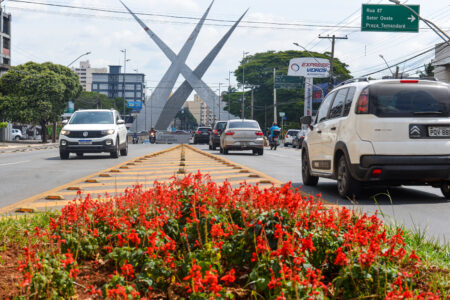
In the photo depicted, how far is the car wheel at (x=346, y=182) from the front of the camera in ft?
25.1

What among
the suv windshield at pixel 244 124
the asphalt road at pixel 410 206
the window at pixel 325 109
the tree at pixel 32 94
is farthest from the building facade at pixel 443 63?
the tree at pixel 32 94

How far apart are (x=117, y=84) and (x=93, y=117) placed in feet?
548

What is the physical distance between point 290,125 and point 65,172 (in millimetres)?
60928

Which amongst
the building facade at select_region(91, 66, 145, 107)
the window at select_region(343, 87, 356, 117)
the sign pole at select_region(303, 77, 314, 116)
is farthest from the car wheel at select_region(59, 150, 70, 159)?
the building facade at select_region(91, 66, 145, 107)

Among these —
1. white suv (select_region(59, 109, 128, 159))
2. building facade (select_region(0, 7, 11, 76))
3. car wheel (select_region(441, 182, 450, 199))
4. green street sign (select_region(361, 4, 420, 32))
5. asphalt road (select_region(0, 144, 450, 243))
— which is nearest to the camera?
asphalt road (select_region(0, 144, 450, 243))

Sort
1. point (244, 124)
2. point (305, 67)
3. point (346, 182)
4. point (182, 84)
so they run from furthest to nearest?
point (182, 84) → point (305, 67) → point (244, 124) → point (346, 182)

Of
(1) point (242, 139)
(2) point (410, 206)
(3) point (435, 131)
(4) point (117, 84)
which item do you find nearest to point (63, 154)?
(1) point (242, 139)

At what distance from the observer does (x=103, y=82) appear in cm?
18350

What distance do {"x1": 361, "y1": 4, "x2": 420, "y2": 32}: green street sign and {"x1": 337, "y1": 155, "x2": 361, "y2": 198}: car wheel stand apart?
76.0 ft

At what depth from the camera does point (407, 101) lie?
295 inches

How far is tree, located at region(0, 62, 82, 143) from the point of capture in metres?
46.4

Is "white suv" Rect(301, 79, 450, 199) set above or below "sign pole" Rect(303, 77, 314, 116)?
below

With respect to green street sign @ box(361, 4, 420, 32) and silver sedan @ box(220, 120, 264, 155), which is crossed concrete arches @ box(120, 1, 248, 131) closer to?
green street sign @ box(361, 4, 420, 32)

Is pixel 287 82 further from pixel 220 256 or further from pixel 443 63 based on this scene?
pixel 220 256
